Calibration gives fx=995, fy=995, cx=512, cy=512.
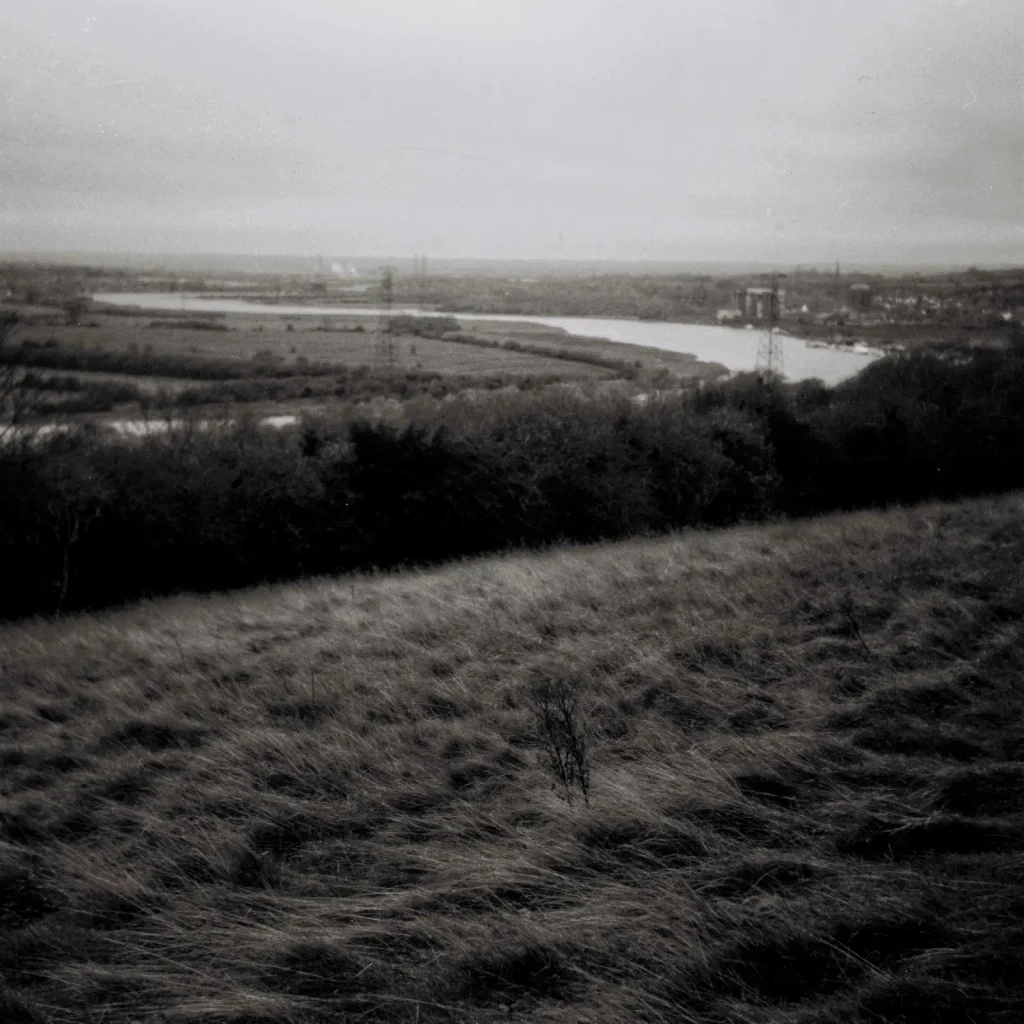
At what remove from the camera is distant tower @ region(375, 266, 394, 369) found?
2478 cm

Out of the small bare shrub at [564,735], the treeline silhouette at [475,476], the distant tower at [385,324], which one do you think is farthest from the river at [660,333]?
the small bare shrub at [564,735]

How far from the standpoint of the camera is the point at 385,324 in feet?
88.1

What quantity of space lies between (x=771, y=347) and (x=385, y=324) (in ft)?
34.1

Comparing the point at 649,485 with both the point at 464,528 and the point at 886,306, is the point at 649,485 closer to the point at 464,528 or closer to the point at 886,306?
the point at 464,528

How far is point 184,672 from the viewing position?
765 cm

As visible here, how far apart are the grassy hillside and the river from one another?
739 inches

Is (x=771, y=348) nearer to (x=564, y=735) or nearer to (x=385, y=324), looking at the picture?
(x=385, y=324)

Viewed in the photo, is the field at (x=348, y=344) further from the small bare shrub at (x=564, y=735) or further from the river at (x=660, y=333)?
the small bare shrub at (x=564, y=735)

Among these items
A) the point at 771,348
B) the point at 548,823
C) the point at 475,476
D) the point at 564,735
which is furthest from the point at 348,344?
the point at 548,823

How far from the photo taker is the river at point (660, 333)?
82.8ft

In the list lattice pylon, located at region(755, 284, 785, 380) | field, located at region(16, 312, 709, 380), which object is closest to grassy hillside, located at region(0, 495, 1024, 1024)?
field, located at region(16, 312, 709, 380)

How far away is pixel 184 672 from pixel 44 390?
420 inches

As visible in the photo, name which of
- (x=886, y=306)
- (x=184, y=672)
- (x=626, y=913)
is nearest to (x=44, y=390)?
(x=184, y=672)

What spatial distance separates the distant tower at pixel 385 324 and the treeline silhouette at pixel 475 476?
4.45m
